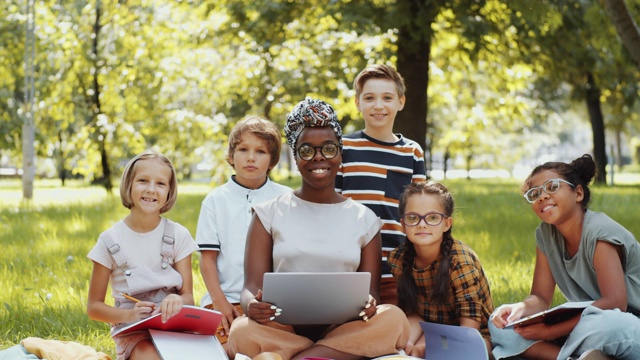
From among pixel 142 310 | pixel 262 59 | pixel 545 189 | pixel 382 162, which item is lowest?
pixel 142 310

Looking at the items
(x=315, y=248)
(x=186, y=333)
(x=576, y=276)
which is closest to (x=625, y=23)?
(x=576, y=276)

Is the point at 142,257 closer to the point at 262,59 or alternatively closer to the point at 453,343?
the point at 453,343

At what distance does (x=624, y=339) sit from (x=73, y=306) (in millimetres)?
3444

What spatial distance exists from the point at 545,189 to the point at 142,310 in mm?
2055

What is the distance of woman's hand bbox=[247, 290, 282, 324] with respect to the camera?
3.31 m

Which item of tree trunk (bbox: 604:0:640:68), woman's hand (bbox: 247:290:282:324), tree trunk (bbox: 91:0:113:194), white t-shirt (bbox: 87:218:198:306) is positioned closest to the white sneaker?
woman's hand (bbox: 247:290:282:324)

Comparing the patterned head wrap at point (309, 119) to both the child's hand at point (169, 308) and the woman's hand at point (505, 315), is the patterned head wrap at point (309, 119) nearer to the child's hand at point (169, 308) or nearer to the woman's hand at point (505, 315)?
the child's hand at point (169, 308)

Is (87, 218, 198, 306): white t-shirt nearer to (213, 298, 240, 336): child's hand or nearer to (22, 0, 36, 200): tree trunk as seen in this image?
(213, 298, 240, 336): child's hand

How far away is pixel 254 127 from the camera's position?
426 cm

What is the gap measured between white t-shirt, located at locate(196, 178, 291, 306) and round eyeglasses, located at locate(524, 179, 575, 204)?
1.39 m

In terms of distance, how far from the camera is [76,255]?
7.05 m

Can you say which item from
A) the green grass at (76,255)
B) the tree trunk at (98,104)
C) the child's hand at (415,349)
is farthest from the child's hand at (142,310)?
the tree trunk at (98,104)

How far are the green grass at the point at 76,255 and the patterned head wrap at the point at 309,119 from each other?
102 centimetres

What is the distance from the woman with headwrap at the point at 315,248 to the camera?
3449mm
